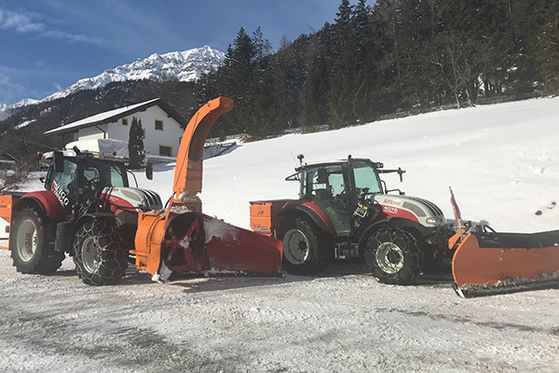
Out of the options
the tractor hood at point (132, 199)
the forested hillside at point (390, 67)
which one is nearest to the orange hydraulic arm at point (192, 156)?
the tractor hood at point (132, 199)

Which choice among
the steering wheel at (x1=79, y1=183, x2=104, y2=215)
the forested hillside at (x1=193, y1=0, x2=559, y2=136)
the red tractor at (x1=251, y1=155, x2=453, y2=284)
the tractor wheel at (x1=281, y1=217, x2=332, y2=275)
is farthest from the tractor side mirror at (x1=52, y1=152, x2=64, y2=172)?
the forested hillside at (x1=193, y1=0, x2=559, y2=136)

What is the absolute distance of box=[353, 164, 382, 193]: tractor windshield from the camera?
7.84 metres

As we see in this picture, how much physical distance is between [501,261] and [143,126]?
126ft

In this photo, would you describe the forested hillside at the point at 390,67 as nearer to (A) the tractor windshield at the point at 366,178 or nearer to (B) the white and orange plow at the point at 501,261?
(A) the tractor windshield at the point at 366,178

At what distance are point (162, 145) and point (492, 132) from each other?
31261 millimetres

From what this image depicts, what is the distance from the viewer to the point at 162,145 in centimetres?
4234

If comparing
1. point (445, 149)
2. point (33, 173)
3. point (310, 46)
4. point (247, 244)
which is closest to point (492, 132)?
point (445, 149)

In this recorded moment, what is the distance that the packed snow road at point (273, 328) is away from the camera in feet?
11.6

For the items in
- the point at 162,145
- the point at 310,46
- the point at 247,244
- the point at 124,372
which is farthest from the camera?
the point at 310,46

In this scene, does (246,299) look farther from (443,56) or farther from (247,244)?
(443,56)

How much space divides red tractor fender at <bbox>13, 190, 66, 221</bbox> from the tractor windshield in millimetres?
4990

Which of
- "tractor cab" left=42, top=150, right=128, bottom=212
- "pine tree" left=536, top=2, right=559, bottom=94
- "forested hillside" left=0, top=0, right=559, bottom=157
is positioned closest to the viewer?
"tractor cab" left=42, top=150, right=128, bottom=212

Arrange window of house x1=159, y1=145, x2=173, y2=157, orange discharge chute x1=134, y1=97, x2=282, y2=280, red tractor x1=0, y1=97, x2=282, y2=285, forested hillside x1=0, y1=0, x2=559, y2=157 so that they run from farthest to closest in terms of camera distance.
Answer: window of house x1=159, y1=145, x2=173, y2=157, forested hillside x1=0, y1=0, x2=559, y2=157, red tractor x1=0, y1=97, x2=282, y2=285, orange discharge chute x1=134, y1=97, x2=282, y2=280

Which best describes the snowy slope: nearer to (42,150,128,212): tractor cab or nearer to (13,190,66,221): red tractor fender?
(42,150,128,212): tractor cab
